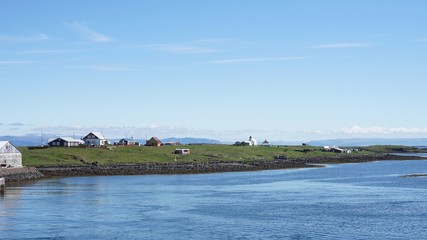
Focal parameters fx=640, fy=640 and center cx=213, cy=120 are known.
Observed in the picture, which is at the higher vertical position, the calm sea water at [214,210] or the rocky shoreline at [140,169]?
the rocky shoreline at [140,169]

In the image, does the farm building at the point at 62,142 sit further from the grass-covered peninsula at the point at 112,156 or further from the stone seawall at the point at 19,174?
the stone seawall at the point at 19,174

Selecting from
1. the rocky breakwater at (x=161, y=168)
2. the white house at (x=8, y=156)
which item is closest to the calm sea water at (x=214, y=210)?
the white house at (x=8, y=156)

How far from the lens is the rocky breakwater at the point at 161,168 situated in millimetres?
139500

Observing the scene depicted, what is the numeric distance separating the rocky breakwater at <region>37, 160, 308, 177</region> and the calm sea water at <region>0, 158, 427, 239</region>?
19917mm

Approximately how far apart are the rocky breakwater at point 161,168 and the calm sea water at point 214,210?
1992 centimetres

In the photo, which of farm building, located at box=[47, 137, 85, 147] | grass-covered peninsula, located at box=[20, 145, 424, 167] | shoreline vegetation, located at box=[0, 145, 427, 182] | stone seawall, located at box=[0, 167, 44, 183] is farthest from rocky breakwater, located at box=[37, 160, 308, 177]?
farm building, located at box=[47, 137, 85, 147]

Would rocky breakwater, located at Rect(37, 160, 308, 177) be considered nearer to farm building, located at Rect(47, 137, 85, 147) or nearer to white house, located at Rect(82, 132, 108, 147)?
farm building, located at Rect(47, 137, 85, 147)

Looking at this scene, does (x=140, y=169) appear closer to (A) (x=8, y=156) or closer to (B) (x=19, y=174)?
(A) (x=8, y=156)

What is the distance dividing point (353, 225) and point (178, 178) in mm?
71634

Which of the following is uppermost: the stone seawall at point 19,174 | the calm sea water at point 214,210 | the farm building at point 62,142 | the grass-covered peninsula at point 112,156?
the farm building at point 62,142

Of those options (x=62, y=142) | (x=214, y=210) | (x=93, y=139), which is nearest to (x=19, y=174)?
(x=214, y=210)

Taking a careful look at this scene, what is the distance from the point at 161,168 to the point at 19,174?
42.0m

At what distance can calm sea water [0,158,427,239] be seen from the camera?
2378 inches

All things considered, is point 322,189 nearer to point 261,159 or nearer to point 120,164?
point 120,164
